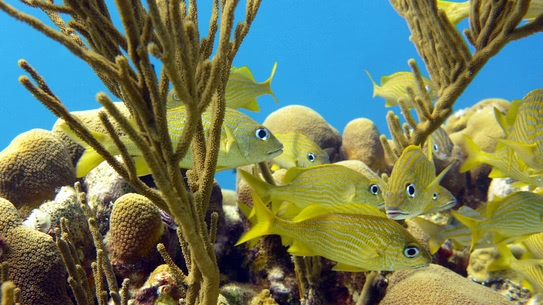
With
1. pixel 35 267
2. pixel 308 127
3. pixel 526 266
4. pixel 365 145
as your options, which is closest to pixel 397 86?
pixel 526 266

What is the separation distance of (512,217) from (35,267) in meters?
4.09

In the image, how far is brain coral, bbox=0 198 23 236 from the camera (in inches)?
104

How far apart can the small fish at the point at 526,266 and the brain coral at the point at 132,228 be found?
3.39 metres

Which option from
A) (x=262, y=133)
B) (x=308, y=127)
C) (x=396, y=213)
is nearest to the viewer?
(x=396, y=213)

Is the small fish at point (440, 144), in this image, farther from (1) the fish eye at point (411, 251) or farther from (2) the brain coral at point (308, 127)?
(1) the fish eye at point (411, 251)

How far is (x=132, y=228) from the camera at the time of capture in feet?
9.49

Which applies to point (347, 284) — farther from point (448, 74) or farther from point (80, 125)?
point (80, 125)

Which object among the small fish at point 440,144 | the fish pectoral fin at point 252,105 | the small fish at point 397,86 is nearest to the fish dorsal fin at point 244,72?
the fish pectoral fin at point 252,105

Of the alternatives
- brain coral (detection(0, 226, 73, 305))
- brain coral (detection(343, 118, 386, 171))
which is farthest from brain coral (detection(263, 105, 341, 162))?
brain coral (detection(0, 226, 73, 305))

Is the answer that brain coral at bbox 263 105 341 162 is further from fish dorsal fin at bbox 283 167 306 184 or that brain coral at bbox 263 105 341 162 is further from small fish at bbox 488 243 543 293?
fish dorsal fin at bbox 283 167 306 184

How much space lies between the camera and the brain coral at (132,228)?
289 centimetres

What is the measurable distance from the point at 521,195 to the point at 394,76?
6.34 ft

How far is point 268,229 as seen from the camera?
1.96m

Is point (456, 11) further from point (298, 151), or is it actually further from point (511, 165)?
point (298, 151)
